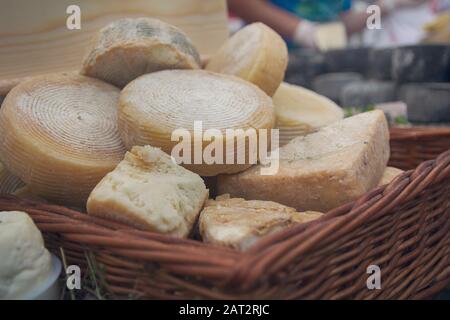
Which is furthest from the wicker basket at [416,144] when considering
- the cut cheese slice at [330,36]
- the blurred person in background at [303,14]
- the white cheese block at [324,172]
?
the blurred person in background at [303,14]

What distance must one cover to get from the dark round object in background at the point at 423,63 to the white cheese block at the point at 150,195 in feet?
6.53

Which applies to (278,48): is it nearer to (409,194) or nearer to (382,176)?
(382,176)

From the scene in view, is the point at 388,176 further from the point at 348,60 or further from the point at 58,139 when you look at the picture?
the point at 348,60

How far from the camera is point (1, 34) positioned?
4.86ft

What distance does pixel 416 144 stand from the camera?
171 cm

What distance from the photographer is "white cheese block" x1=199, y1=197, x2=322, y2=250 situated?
3.00 feet

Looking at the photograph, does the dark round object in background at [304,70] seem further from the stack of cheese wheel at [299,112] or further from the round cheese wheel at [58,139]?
the round cheese wheel at [58,139]

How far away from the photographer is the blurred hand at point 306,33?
483 centimetres

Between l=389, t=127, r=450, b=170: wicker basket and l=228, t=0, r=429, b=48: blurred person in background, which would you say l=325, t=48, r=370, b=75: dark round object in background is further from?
l=389, t=127, r=450, b=170: wicker basket

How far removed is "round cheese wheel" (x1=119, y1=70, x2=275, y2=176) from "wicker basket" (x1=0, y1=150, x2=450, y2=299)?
28cm

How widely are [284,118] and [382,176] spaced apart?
0.34m

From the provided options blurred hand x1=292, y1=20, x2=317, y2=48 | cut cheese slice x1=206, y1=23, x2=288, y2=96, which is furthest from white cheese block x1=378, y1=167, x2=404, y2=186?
blurred hand x1=292, y1=20, x2=317, y2=48

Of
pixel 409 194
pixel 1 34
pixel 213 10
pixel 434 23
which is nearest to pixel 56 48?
pixel 1 34
